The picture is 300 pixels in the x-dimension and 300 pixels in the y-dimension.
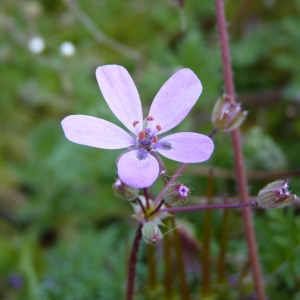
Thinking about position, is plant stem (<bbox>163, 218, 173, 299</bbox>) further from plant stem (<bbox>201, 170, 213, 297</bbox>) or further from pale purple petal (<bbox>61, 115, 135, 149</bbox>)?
pale purple petal (<bbox>61, 115, 135, 149</bbox>)

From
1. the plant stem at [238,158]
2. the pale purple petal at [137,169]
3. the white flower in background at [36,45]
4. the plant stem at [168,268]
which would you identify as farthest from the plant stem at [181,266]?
the white flower in background at [36,45]

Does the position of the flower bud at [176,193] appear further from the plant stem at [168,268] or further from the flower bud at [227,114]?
the plant stem at [168,268]

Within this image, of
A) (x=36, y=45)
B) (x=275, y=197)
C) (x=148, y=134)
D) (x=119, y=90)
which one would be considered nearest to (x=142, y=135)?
(x=148, y=134)

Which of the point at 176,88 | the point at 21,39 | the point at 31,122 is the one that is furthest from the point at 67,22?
the point at 176,88

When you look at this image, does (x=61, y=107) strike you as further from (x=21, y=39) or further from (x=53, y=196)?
(x=53, y=196)

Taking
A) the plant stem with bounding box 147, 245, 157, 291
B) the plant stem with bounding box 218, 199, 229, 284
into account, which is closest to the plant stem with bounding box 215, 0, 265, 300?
the plant stem with bounding box 218, 199, 229, 284

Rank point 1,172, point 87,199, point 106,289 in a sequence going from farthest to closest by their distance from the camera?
1. point 1,172
2. point 87,199
3. point 106,289
